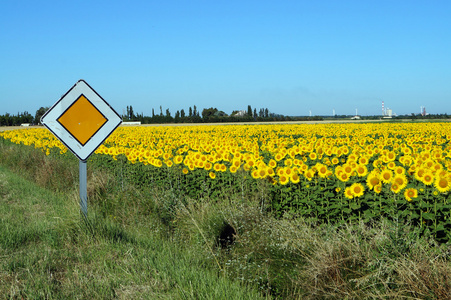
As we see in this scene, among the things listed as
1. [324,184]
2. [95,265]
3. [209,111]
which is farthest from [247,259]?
[209,111]

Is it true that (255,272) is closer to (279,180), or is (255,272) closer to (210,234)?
(210,234)

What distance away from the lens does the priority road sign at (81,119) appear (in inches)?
213

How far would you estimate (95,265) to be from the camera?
171 inches

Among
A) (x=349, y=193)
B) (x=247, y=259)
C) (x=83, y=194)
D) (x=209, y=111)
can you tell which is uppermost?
(x=209, y=111)

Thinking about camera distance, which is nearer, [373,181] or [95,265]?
[95,265]

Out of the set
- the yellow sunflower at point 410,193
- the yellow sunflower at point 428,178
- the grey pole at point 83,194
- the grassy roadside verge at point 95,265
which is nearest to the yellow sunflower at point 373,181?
the yellow sunflower at point 410,193

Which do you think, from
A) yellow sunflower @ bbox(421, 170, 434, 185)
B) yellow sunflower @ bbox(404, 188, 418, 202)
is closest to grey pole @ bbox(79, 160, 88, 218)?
yellow sunflower @ bbox(404, 188, 418, 202)

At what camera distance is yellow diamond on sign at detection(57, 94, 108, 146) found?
5492 millimetres

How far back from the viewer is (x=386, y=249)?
3.69 m

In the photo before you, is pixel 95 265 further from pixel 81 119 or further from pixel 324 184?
pixel 324 184

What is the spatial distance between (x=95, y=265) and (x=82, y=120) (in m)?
2.01

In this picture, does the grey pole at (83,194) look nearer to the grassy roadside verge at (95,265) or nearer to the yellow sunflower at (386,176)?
the grassy roadside verge at (95,265)

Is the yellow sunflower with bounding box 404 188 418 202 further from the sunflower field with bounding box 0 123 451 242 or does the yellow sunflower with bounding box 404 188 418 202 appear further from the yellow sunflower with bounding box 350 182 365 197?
the yellow sunflower with bounding box 350 182 365 197

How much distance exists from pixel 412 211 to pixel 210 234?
241cm
